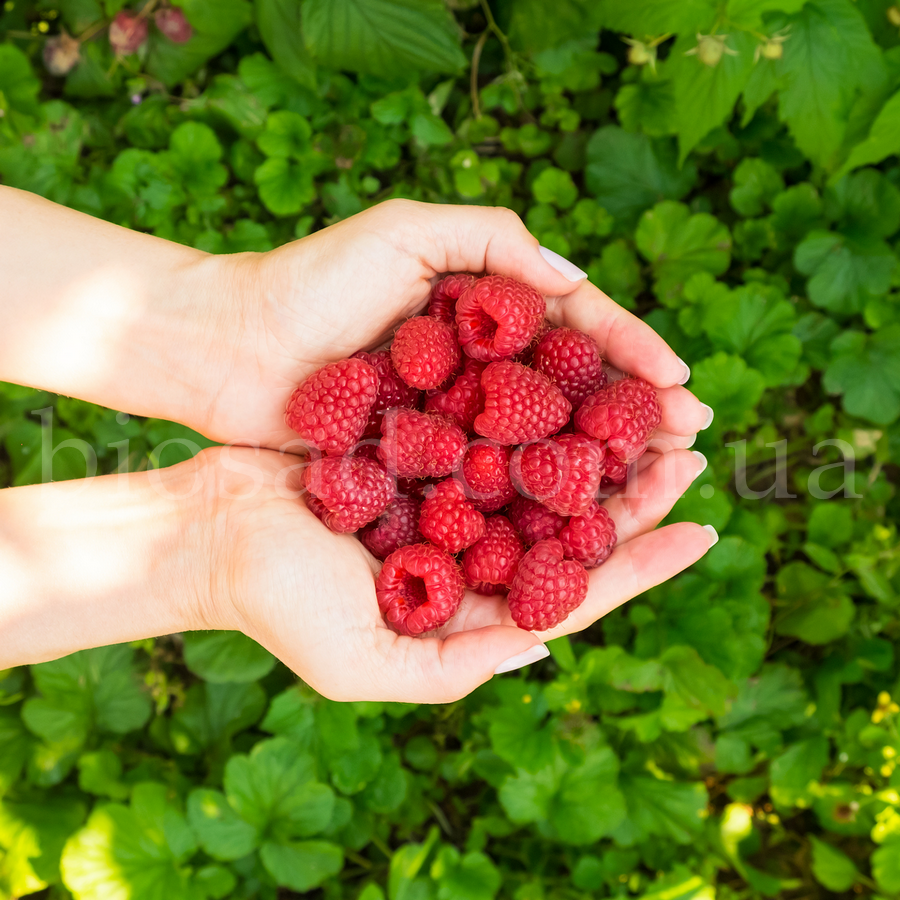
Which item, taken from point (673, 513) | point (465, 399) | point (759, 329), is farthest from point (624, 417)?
point (759, 329)

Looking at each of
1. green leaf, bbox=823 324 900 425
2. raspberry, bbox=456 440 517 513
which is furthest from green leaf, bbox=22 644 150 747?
green leaf, bbox=823 324 900 425

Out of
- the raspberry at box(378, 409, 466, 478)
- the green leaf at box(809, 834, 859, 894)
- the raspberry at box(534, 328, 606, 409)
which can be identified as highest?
the raspberry at box(534, 328, 606, 409)

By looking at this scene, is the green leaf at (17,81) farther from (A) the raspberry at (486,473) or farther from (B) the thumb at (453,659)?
(B) the thumb at (453,659)

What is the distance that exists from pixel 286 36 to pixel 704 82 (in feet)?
4.05

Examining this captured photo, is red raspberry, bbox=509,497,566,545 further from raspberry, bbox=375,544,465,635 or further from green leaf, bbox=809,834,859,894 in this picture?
green leaf, bbox=809,834,859,894

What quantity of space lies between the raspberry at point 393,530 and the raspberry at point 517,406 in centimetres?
28

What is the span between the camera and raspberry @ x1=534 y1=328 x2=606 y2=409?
1917mm

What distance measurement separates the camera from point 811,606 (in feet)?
8.30

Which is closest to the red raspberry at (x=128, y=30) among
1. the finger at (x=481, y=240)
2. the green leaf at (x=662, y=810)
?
the finger at (x=481, y=240)

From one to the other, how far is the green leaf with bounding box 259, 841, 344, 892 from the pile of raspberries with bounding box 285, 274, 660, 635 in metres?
0.85

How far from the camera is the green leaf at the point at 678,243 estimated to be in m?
2.53

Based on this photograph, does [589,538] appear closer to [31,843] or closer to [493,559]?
[493,559]

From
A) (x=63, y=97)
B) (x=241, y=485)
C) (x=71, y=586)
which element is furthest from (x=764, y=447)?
(x=63, y=97)

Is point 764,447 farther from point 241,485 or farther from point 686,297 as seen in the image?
point 241,485
